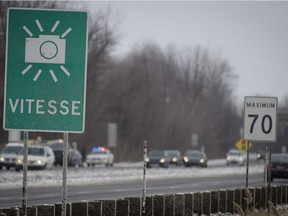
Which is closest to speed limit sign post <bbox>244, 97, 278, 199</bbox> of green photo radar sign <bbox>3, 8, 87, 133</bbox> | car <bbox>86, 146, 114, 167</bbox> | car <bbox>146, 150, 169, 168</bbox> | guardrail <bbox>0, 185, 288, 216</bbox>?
guardrail <bbox>0, 185, 288, 216</bbox>

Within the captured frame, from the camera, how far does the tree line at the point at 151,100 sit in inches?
3140

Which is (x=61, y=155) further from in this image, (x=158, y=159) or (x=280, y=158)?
(x=280, y=158)

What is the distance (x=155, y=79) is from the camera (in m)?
110

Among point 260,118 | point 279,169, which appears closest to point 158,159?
point 279,169

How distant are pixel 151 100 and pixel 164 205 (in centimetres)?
8684

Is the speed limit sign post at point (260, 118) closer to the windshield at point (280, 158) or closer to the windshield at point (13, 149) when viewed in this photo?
the windshield at point (280, 158)

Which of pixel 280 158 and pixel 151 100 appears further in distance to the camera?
pixel 151 100

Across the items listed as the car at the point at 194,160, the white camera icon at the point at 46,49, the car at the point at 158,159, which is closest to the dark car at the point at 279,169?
the car at the point at 158,159

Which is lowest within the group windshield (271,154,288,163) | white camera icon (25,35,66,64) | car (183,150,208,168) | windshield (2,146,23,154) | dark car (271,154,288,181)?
car (183,150,208,168)

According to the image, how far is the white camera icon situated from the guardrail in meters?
3.21

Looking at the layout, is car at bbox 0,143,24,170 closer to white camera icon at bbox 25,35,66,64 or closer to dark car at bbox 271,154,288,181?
dark car at bbox 271,154,288,181

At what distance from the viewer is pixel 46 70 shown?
9.63m

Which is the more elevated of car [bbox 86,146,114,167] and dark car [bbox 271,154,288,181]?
dark car [bbox 271,154,288,181]

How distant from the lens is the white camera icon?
958 cm
